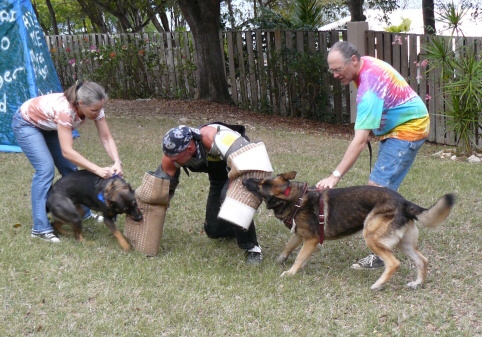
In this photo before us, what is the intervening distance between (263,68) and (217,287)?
11.7m

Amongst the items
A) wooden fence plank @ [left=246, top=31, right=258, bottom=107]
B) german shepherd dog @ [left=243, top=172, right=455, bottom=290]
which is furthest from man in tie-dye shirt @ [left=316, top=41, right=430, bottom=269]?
wooden fence plank @ [left=246, top=31, right=258, bottom=107]

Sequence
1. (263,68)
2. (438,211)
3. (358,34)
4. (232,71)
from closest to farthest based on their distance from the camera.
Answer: (438,211)
(358,34)
(263,68)
(232,71)

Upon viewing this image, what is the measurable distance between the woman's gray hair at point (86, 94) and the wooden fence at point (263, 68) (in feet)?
26.2

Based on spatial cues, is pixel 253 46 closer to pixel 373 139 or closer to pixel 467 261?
pixel 373 139

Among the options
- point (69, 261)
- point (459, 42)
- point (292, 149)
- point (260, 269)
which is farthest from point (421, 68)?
point (69, 261)

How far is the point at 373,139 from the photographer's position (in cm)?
1350

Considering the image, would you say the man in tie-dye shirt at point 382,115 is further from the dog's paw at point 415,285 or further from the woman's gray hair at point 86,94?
the woman's gray hair at point 86,94

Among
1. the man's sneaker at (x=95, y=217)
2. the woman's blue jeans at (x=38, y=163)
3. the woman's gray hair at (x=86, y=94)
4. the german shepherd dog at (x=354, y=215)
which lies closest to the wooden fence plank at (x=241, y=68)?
the man's sneaker at (x=95, y=217)

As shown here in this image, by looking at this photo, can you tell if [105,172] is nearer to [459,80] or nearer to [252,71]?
[459,80]

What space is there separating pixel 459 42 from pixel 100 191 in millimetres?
8012

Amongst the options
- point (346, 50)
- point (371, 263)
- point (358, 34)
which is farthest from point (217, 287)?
point (358, 34)

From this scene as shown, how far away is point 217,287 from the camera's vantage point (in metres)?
5.20

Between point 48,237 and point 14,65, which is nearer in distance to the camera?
point 48,237

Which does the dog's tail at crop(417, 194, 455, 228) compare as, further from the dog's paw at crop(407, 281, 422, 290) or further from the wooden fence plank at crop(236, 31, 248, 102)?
the wooden fence plank at crop(236, 31, 248, 102)
